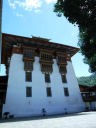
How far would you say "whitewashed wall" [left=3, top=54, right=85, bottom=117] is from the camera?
34.1 meters

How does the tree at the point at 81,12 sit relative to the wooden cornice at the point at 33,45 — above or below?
below

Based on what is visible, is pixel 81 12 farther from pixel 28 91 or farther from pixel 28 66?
pixel 28 66

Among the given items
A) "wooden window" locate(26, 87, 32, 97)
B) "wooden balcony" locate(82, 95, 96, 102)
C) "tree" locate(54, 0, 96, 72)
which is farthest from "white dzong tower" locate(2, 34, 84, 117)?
"tree" locate(54, 0, 96, 72)

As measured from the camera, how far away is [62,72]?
137 ft

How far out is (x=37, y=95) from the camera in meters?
36.5

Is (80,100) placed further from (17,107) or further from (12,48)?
(12,48)

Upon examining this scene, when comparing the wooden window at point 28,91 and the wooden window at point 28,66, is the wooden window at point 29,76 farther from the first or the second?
the wooden window at point 28,91

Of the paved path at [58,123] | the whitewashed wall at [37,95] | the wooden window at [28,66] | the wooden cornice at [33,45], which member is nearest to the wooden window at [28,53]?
the wooden cornice at [33,45]

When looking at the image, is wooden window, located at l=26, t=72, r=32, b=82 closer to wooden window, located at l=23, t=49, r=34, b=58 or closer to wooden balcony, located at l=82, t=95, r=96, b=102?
wooden window, located at l=23, t=49, r=34, b=58

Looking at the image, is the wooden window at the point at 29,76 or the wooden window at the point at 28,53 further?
the wooden window at the point at 28,53

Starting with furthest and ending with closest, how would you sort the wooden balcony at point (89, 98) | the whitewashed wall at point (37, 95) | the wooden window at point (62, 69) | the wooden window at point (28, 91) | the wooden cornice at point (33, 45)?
1. the wooden balcony at point (89, 98)
2. the wooden window at point (62, 69)
3. the wooden cornice at point (33, 45)
4. the wooden window at point (28, 91)
5. the whitewashed wall at point (37, 95)

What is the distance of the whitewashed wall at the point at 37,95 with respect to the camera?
3412 cm

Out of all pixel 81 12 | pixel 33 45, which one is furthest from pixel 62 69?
pixel 81 12

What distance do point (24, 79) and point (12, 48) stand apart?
7127 mm
